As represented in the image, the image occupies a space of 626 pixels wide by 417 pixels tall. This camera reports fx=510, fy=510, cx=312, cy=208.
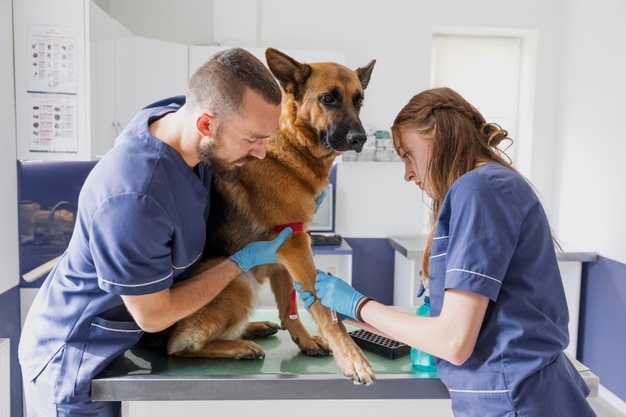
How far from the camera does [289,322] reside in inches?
57.0

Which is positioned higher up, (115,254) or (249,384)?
(115,254)

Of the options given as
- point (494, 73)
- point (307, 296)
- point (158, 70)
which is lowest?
point (307, 296)

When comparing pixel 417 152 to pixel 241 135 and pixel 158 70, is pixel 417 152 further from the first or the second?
pixel 158 70

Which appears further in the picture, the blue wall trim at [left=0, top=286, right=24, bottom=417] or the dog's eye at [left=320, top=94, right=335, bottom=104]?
the blue wall trim at [left=0, top=286, right=24, bottom=417]

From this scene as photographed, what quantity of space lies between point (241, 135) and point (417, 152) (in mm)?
401

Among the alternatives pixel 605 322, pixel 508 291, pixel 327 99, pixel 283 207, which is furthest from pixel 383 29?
pixel 508 291

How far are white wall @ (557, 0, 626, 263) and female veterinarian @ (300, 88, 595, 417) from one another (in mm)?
2376

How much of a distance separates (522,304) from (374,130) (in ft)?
9.53

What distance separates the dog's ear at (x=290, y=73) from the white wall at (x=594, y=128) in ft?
7.96

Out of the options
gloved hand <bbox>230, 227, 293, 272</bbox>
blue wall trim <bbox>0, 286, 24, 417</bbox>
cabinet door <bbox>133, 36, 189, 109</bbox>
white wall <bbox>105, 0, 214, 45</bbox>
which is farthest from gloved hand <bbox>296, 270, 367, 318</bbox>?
white wall <bbox>105, 0, 214, 45</bbox>

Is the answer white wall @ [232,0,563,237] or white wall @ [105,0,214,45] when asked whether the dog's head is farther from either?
white wall @ [105,0,214,45]

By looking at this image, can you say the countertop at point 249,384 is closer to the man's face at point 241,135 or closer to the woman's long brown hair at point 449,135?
the woman's long brown hair at point 449,135

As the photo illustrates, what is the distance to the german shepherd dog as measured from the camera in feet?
4.29

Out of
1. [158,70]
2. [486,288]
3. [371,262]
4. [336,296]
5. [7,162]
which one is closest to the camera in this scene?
[486,288]
